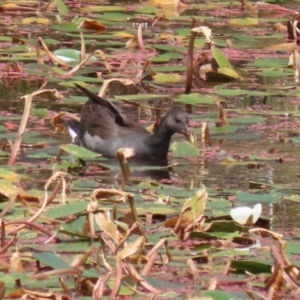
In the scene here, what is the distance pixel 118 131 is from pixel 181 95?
1321mm

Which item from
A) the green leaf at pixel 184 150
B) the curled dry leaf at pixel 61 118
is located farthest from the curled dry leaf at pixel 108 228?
the curled dry leaf at pixel 61 118

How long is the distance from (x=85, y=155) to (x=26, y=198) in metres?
1.52

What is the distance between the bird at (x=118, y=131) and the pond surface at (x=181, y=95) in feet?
0.37

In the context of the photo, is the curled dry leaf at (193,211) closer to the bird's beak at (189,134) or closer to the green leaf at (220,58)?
the bird's beak at (189,134)

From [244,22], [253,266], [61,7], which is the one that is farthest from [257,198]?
[61,7]

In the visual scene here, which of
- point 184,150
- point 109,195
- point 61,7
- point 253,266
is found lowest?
point 184,150

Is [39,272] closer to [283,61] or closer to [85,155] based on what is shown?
[85,155]

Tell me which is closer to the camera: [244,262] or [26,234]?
[244,262]

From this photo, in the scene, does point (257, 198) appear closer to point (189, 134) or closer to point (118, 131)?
point (189, 134)

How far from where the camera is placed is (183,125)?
8.80 meters

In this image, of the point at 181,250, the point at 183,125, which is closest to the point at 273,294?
the point at 181,250

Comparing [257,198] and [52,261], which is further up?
[52,261]

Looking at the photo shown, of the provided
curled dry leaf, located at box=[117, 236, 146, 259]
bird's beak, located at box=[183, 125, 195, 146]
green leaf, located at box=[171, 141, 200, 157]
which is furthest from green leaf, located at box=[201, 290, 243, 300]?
bird's beak, located at box=[183, 125, 195, 146]

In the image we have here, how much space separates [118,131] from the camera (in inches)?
356
